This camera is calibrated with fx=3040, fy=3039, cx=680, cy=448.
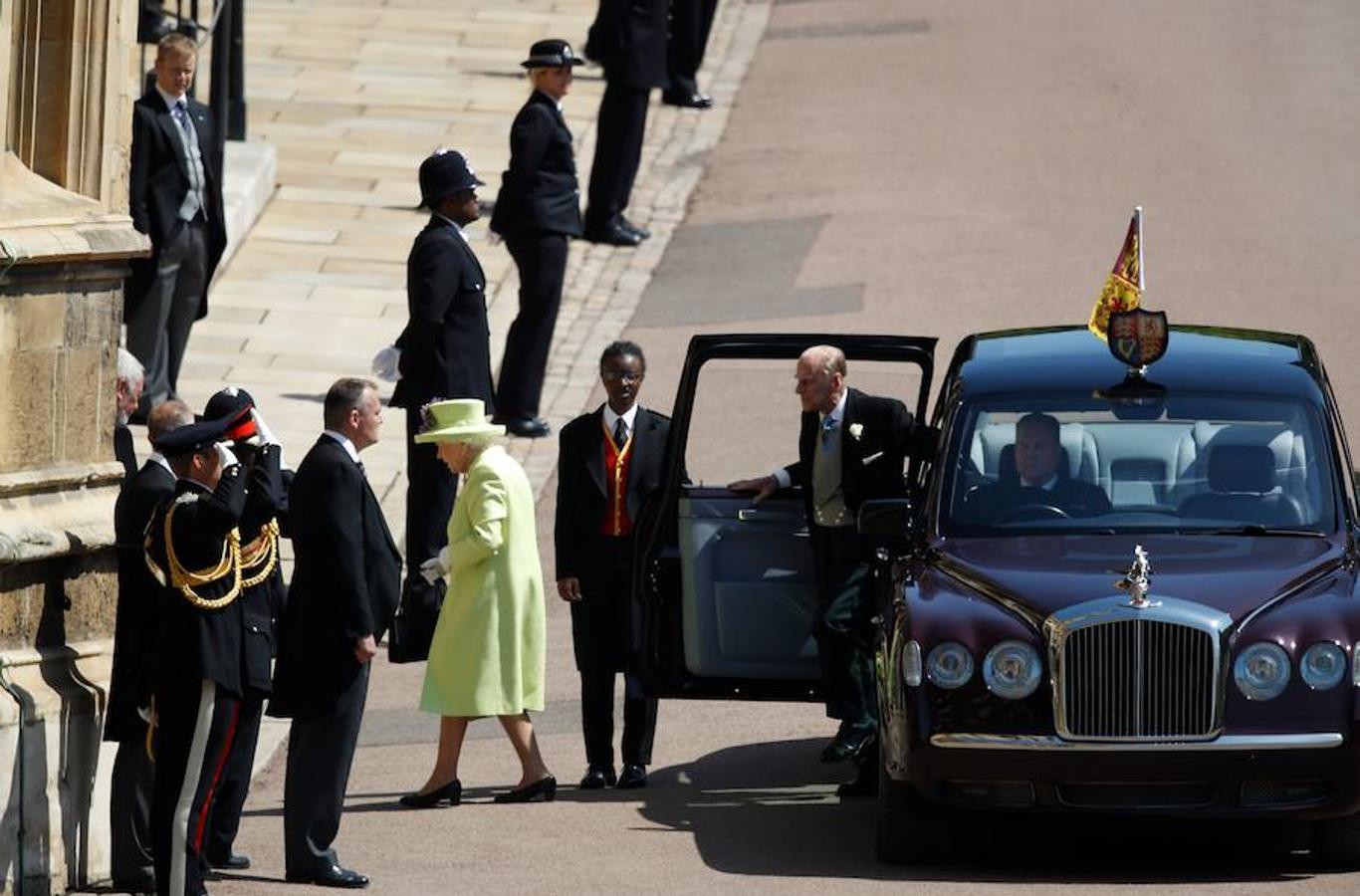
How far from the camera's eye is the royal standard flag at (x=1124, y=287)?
12.3m

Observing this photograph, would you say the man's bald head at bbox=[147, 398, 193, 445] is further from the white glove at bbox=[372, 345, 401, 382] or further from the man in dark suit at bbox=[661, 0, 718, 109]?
the man in dark suit at bbox=[661, 0, 718, 109]

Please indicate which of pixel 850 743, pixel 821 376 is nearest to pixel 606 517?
pixel 821 376

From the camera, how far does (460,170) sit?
1440cm

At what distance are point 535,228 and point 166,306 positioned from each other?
2.31 metres

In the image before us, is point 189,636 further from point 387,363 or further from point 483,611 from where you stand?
point 387,363

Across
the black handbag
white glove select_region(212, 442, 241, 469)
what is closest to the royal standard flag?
the black handbag

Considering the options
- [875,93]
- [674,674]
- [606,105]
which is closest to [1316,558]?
[674,674]

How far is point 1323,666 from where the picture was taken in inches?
416

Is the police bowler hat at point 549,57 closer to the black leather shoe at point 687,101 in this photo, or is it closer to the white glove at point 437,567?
the white glove at point 437,567

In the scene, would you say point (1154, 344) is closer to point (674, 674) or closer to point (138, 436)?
point (674, 674)

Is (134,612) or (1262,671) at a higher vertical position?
(1262,671)

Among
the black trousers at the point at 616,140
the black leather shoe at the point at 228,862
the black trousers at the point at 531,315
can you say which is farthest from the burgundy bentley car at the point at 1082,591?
the black trousers at the point at 616,140

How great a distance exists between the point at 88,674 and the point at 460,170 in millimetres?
4180

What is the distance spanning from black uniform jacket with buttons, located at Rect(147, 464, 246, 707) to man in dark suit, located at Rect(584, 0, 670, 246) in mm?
11950
